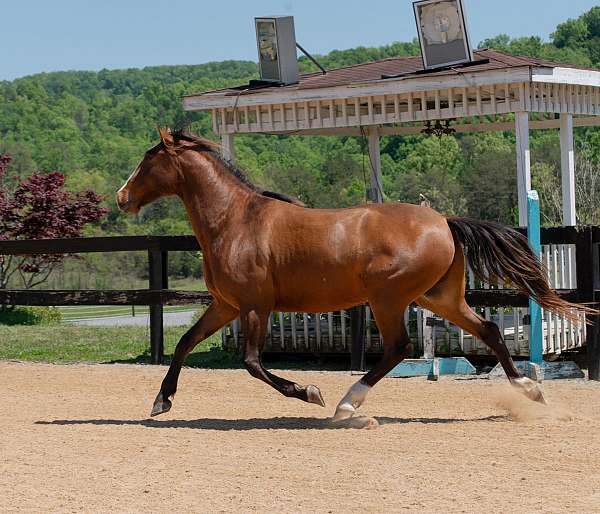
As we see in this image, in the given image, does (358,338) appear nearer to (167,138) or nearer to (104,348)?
(167,138)

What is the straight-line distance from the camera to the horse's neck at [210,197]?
26.5 feet

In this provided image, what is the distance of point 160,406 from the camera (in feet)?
26.4

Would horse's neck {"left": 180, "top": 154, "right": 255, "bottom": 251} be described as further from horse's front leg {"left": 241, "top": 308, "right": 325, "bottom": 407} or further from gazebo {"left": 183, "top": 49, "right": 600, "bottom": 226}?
gazebo {"left": 183, "top": 49, "right": 600, "bottom": 226}

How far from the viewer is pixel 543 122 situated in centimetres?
1485

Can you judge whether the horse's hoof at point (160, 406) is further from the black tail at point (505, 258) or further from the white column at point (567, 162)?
the white column at point (567, 162)

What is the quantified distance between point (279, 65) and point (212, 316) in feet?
19.4

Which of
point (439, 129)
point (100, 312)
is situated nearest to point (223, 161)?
point (439, 129)

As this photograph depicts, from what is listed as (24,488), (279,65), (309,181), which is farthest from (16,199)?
(309,181)

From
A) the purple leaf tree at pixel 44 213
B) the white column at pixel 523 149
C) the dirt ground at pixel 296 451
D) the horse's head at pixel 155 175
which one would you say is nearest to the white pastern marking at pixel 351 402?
the dirt ground at pixel 296 451

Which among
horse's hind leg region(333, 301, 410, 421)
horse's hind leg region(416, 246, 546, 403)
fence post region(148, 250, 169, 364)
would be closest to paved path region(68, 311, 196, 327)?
fence post region(148, 250, 169, 364)

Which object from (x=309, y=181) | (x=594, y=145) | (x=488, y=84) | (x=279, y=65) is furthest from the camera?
(x=309, y=181)

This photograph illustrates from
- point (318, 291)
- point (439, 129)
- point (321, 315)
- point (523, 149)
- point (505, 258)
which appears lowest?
point (321, 315)

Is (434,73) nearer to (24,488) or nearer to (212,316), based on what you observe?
(212,316)

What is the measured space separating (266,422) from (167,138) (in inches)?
88.9
